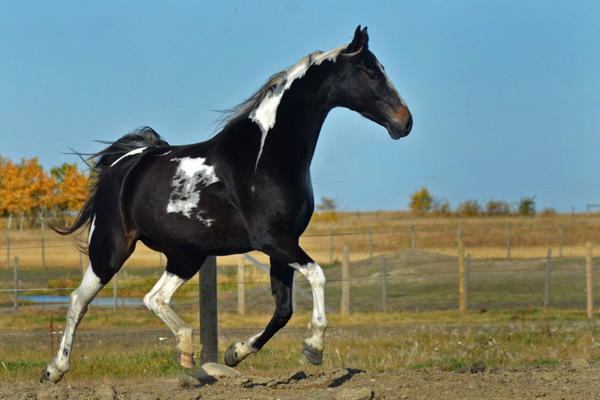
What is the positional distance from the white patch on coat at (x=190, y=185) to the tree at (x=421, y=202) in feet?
144

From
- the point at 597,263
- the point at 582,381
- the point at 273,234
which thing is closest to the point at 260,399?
the point at 273,234

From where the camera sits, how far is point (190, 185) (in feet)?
15.0

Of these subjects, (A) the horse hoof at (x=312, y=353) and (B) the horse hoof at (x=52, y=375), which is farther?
(B) the horse hoof at (x=52, y=375)

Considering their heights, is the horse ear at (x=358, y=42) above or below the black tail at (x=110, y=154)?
above

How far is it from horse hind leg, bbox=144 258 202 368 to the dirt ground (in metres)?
0.27

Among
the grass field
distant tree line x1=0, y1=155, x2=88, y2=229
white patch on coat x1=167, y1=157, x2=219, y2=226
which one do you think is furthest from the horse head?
distant tree line x1=0, y1=155, x2=88, y2=229

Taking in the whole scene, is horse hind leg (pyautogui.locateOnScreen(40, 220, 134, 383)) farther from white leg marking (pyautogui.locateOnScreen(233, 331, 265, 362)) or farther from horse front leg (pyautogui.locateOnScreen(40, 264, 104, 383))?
white leg marking (pyautogui.locateOnScreen(233, 331, 265, 362))

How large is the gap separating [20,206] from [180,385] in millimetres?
44700

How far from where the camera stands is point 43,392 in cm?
456

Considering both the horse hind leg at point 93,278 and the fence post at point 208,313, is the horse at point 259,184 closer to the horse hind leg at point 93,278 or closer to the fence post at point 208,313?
the horse hind leg at point 93,278

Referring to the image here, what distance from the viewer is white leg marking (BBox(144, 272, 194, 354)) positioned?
4695mm

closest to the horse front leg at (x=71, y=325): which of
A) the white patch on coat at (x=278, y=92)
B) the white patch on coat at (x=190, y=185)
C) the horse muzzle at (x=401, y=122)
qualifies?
the white patch on coat at (x=190, y=185)

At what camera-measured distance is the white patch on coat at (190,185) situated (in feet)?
14.8

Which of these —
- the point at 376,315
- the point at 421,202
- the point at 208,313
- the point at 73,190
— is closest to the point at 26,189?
the point at 73,190
